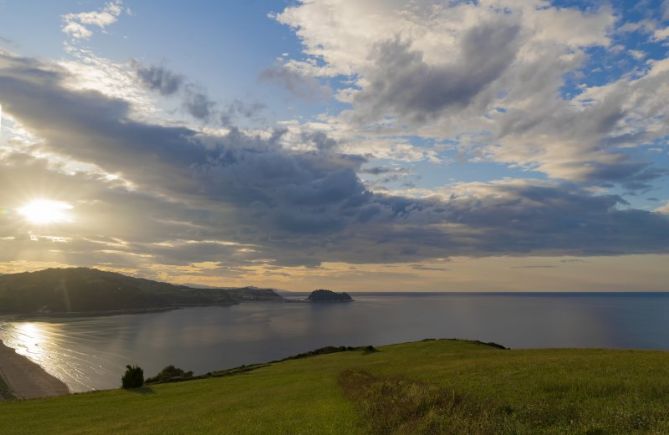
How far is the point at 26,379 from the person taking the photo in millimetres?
104375

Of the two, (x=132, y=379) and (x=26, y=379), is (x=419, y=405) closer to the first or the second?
(x=132, y=379)

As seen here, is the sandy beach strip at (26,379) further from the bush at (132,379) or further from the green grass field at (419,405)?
the green grass field at (419,405)

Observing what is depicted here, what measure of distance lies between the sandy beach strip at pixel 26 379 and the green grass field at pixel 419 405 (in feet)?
215

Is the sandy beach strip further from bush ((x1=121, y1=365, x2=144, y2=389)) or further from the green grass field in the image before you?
the green grass field

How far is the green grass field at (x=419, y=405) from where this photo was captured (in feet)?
54.1

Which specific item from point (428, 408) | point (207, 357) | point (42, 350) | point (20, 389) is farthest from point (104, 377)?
point (428, 408)

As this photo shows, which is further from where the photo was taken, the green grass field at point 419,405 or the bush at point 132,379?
the bush at point 132,379

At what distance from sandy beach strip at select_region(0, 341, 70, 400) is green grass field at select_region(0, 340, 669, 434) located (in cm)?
6554

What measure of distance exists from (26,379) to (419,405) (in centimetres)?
11989

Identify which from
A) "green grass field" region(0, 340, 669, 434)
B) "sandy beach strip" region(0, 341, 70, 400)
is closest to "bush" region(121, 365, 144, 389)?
"green grass field" region(0, 340, 669, 434)

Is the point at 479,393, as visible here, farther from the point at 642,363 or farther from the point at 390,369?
the point at 390,369

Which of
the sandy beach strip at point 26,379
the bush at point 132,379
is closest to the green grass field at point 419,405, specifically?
the bush at point 132,379

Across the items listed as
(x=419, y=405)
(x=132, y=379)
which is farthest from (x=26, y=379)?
(x=419, y=405)

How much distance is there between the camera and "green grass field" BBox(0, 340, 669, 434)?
16.5m
